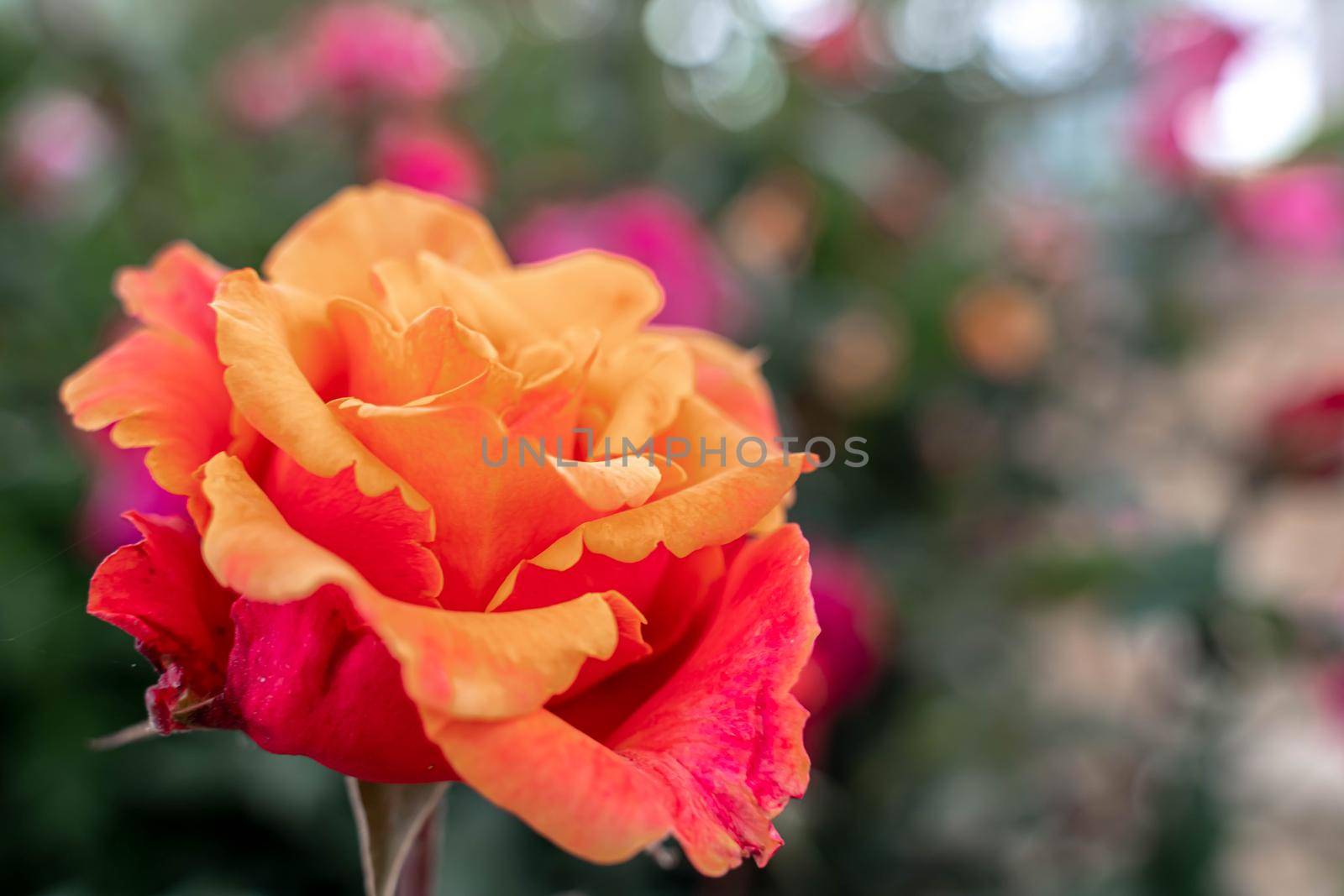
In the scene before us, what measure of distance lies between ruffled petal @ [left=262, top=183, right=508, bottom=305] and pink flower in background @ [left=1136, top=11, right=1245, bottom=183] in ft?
3.04

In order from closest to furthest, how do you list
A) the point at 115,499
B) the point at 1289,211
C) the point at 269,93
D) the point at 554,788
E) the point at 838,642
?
the point at 554,788 → the point at 115,499 → the point at 838,642 → the point at 269,93 → the point at 1289,211

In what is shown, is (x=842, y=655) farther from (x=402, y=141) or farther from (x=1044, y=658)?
(x=1044, y=658)

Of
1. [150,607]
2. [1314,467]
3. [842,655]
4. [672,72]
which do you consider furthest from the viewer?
[672,72]

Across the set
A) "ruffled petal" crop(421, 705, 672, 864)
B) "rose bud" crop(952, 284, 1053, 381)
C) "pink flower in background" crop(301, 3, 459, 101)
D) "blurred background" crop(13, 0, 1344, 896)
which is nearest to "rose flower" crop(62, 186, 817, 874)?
"ruffled petal" crop(421, 705, 672, 864)

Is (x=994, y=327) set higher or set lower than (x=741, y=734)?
lower

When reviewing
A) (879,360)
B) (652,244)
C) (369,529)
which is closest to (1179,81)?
(879,360)

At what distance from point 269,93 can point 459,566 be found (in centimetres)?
72

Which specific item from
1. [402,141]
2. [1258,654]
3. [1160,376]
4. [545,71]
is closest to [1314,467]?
[1258,654]

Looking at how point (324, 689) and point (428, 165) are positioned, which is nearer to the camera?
point (324, 689)

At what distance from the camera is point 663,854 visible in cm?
18

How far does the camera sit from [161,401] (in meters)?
0.18

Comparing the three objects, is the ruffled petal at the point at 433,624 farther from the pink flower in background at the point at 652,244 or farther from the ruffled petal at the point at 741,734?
the pink flower in background at the point at 652,244

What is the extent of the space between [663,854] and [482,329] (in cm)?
11

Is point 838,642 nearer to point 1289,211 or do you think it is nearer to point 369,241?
point 369,241
